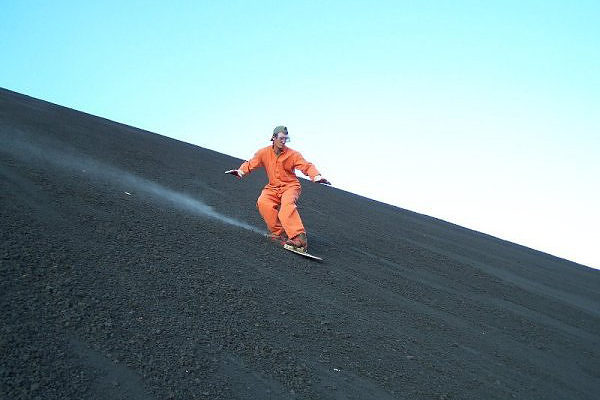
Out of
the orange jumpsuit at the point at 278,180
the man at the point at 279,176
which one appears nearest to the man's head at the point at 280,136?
the man at the point at 279,176

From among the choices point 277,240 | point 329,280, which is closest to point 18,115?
point 277,240

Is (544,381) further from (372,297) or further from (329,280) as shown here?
(329,280)

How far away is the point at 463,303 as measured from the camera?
662 cm

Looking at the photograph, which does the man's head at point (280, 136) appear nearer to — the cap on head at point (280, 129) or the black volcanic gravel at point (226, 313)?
the cap on head at point (280, 129)

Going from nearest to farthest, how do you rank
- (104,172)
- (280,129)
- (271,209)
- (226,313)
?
(226,313)
(280,129)
(271,209)
(104,172)

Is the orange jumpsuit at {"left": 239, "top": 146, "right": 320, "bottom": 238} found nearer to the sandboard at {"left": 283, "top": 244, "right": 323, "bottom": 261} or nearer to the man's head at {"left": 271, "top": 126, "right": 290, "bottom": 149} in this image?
the man's head at {"left": 271, "top": 126, "right": 290, "bottom": 149}

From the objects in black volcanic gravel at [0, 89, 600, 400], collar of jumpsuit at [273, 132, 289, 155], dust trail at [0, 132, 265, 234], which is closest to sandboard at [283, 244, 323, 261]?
black volcanic gravel at [0, 89, 600, 400]

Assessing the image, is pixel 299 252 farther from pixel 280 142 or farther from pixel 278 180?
pixel 280 142

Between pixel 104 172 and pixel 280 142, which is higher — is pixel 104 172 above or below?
below

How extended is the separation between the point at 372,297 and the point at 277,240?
6.56 ft

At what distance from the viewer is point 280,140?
7156mm

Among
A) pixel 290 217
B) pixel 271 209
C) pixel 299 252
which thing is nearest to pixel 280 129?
pixel 271 209

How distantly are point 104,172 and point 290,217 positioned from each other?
4.15 meters

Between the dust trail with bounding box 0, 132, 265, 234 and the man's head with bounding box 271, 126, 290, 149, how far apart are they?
1449mm
